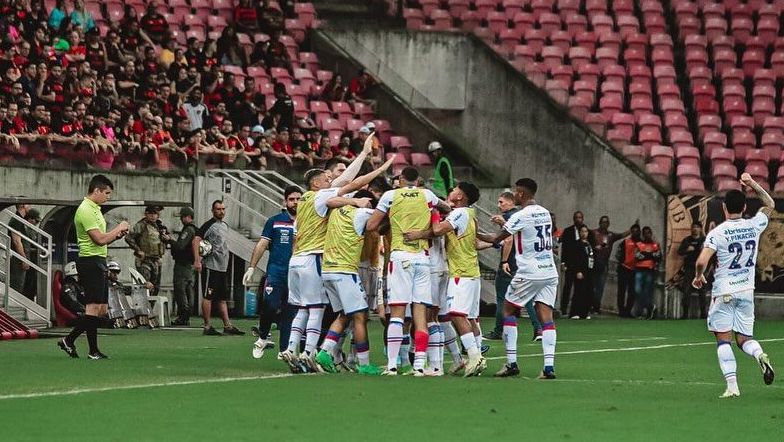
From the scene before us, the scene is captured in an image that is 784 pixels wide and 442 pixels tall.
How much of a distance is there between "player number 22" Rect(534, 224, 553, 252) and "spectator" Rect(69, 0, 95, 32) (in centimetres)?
1719

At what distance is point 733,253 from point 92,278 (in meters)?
7.07

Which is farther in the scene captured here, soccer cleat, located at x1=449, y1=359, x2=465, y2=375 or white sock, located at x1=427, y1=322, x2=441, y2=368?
soccer cleat, located at x1=449, y1=359, x2=465, y2=375

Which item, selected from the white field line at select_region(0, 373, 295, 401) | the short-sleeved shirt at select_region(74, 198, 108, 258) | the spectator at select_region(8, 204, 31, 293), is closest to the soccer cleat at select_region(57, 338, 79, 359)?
the short-sleeved shirt at select_region(74, 198, 108, 258)

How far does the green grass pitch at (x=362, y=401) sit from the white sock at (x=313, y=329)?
1.51ft

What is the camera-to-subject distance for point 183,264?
27.6m

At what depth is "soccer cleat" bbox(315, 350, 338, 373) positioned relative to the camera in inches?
654

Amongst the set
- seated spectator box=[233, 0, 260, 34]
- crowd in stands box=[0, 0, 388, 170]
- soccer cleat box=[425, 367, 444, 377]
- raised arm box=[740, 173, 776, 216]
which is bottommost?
soccer cleat box=[425, 367, 444, 377]

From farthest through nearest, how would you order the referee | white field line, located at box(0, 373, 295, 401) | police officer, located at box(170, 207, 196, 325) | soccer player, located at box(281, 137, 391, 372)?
police officer, located at box(170, 207, 196, 325)
the referee
soccer player, located at box(281, 137, 391, 372)
white field line, located at box(0, 373, 295, 401)

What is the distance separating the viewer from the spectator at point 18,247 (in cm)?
2578

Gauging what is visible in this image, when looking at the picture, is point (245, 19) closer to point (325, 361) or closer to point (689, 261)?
point (689, 261)

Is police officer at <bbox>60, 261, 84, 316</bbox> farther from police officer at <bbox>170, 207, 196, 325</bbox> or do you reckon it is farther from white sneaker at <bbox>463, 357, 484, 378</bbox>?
white sneaker at <bbox>463, 357, 484, 378</bbox>

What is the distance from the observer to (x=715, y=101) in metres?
36.9

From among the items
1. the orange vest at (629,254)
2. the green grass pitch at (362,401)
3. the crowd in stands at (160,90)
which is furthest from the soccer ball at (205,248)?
the orange vest at (629,254)

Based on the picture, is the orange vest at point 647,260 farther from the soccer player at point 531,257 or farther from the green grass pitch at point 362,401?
the soccer player at point 531,257
